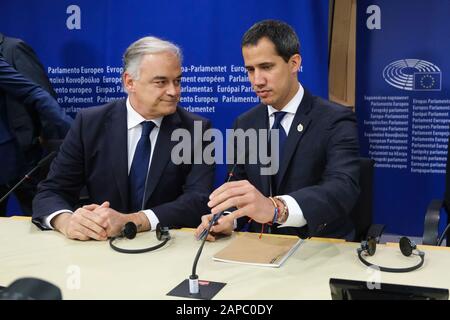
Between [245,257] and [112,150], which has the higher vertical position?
[112,150]

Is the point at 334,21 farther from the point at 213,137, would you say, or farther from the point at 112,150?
the point at 112,150

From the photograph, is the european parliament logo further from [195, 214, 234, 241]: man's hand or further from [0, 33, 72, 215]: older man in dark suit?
[195, 214, 234, 241]: man's hand

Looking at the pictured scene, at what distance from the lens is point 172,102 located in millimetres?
2594

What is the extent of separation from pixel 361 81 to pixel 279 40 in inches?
84.4

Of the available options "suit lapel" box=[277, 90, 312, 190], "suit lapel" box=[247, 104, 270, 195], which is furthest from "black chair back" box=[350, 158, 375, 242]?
"suit lapel" box=[247, 104, 270, 195]

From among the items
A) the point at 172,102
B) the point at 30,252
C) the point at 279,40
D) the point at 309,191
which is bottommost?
the point at 30,252

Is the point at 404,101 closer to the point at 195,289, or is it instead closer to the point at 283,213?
the point at 283,213

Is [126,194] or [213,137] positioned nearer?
[126,194]

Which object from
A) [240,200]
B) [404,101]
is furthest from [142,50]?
[404,101]

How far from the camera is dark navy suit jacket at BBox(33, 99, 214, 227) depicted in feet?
8.24

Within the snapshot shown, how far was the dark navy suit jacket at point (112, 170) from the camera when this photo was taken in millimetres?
2512

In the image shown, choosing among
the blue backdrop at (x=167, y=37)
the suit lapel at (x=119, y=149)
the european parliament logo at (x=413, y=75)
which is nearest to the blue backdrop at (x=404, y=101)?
the european parliament logo at (x=413, y=75)

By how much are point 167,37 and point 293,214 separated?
8.24 ft
